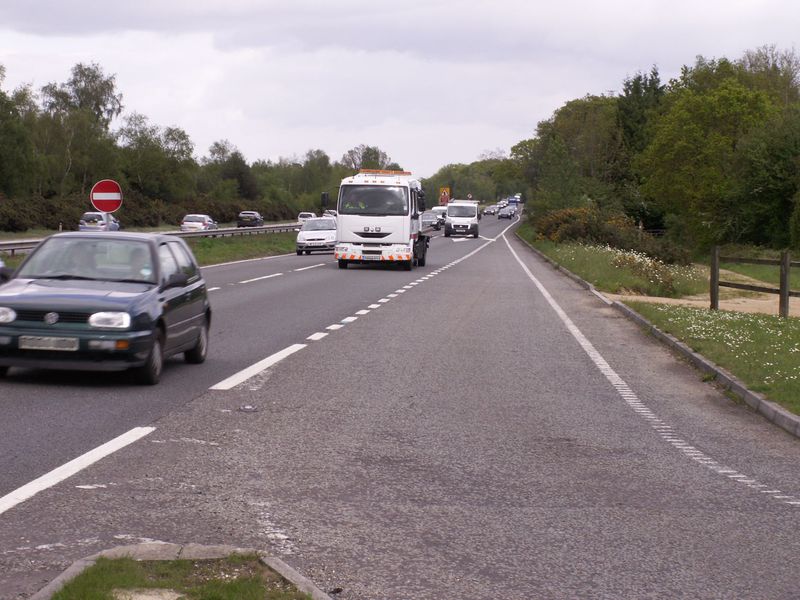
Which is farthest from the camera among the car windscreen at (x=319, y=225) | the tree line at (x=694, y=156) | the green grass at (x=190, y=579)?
the tree line at (x=694, y=156)

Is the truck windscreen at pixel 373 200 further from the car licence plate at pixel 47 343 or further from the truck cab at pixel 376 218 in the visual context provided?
the car licence plate at pixel 47 343

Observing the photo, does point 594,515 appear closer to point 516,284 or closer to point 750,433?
point 750,433

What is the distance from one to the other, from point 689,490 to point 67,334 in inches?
224

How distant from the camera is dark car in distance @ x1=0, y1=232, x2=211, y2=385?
10.7 metres

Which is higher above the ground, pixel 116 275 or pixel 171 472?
pixel 116 275

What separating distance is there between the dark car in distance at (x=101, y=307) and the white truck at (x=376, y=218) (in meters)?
23.7

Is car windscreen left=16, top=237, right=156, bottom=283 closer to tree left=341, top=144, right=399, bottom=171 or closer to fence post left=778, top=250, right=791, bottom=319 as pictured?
fence post left=778, top=250, right=791, bottom=319

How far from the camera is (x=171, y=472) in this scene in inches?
288

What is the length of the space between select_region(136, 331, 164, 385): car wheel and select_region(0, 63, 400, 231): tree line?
196 feet

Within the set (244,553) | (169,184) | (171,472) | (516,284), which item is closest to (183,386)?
(171,472)

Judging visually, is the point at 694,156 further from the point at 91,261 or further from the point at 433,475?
the point at 433,475

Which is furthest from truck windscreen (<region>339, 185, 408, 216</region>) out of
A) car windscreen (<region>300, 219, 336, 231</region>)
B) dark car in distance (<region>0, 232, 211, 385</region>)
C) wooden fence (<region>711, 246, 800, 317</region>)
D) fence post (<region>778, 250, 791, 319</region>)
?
dark car in distance (<region>0, 232, 211, 385</region>)

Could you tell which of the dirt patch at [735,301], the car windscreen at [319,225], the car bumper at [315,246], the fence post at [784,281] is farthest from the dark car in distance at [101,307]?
the car windscreen at [319,225]

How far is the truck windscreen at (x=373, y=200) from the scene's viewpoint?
3659cm
